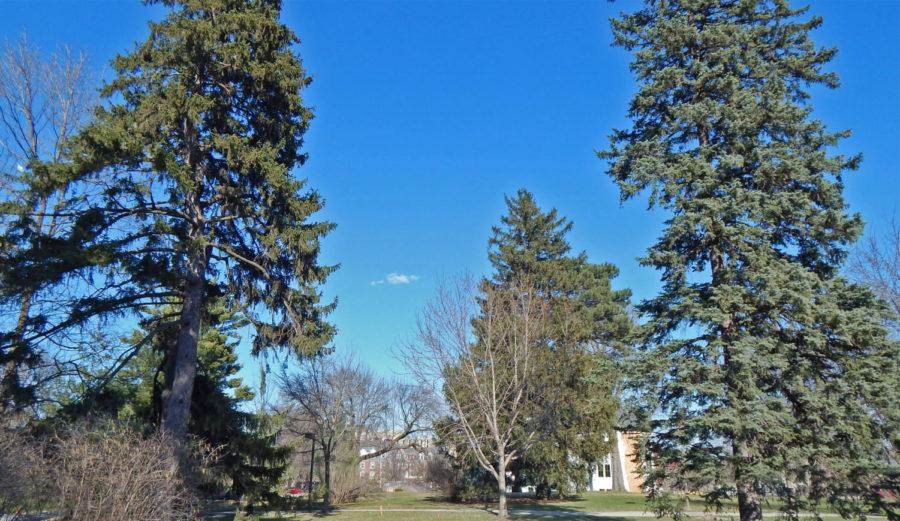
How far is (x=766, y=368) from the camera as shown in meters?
9.80

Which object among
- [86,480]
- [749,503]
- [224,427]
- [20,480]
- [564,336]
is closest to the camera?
[20,480]

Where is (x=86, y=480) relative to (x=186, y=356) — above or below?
below

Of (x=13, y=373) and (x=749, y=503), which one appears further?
(x=13, y=373)

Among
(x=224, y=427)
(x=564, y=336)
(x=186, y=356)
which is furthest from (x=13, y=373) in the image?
(x=564, y=336)

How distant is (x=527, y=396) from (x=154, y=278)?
14.2 m

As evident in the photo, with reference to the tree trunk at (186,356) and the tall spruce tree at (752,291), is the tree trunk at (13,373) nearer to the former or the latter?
the tree trunk at (186,356)

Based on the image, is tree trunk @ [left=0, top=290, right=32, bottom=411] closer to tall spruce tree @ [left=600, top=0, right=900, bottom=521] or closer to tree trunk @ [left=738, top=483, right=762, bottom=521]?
tall spruce tree @ [left=600, top=0, right=900, bottom=521]

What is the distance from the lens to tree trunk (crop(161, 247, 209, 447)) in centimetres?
1123

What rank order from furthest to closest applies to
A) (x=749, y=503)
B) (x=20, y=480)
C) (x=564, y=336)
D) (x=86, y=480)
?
1. (x=564, y=336)
2. (x=749, y=503)
3. (x=86, y=480)
4. (x=20, y=480)

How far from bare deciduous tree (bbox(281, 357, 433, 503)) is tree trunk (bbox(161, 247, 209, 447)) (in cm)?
1570

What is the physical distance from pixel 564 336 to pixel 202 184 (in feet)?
55.8

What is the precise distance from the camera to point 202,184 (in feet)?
42.8

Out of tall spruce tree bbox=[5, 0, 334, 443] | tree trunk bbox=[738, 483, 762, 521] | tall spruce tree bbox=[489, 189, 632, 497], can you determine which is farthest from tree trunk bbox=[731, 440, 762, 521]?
tall spruce tree bbox=[5, 0, 334, 443]

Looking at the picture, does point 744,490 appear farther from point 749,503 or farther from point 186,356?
point 186,356
